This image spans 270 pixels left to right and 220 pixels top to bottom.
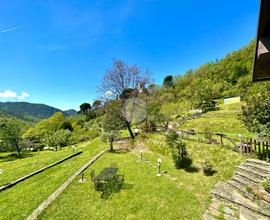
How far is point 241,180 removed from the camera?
6.77m

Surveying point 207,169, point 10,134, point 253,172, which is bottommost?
point 207,169

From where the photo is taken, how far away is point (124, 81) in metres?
19.1

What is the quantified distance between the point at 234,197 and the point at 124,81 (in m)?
15.7

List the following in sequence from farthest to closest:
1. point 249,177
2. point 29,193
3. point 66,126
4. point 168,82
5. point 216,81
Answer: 1. point 168,82
2. point 216,81
3. point 66,126
4. point 29,193
5. point 249,177

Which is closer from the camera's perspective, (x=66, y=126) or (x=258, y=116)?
(x=258, y=116)

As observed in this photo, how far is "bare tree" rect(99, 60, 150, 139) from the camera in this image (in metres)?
18.7

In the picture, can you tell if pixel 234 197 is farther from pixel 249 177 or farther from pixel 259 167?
pixel 259 167

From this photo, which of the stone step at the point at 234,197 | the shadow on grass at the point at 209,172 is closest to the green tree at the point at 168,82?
the shadow on grass at the point at 209,172

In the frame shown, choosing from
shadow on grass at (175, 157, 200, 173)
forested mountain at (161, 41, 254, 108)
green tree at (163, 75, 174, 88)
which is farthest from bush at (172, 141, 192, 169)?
green tree at (163, 75, 174, 88)

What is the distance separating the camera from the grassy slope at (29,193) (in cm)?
630

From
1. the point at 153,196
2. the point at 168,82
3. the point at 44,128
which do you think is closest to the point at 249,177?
the point at 153,196

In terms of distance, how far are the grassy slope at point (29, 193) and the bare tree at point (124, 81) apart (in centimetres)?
991

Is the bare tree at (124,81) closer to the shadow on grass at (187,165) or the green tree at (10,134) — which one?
the shadow on grass at (187,165)

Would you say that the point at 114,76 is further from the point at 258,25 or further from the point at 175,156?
the point at 258,25
